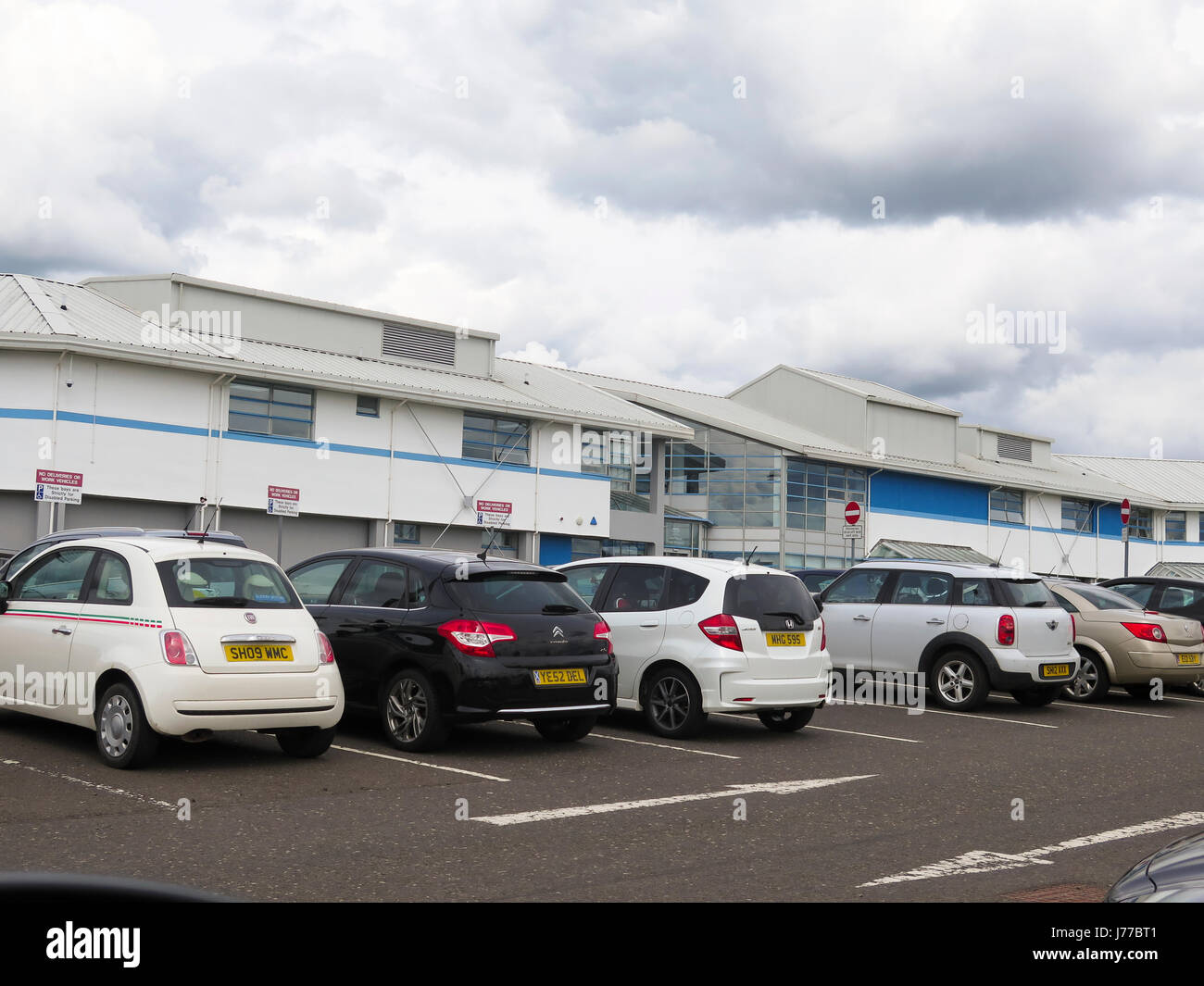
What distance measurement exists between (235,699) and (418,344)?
90.7 feet

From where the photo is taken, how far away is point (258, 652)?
9367 mm

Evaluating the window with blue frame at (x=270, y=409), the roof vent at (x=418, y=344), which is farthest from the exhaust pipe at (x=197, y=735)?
the roof vent at (x=418, y=344)

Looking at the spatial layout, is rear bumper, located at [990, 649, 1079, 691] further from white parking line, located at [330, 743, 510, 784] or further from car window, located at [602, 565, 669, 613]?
white parking line, located at [330, 743, 510, 784]

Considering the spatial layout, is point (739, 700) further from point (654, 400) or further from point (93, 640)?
point (654, 400)

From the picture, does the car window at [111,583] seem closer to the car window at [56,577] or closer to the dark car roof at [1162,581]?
the car window at [56,577]

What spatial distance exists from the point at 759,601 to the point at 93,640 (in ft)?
19.5

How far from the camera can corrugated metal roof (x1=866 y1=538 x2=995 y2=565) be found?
45.1 meters

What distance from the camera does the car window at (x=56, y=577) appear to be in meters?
9.84

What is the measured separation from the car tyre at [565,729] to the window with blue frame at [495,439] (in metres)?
21.8

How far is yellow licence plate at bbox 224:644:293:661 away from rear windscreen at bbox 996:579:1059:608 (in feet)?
30.7

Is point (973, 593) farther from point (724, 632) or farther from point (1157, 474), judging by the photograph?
point (1157, 474)

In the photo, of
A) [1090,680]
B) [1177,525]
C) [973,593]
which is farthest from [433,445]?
[1177,525]
